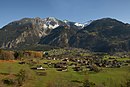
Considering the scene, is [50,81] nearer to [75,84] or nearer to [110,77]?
[75,84]

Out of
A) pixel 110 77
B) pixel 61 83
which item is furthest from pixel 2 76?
pixel 110 77

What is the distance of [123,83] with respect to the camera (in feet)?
420

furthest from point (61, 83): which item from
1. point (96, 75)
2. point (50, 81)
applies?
point (96, 75)

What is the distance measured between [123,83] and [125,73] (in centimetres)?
2636

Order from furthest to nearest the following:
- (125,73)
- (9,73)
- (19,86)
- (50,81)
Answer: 1. (125,73)
2. (9,73)
3. (50,81)
4. (19,86)

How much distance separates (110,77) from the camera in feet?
458

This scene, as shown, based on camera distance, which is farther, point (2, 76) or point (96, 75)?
point (96, 75)

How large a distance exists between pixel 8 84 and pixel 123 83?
58.5 metres

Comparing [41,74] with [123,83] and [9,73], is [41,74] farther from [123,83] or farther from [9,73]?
[123,83]

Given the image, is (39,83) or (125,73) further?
(125,73)

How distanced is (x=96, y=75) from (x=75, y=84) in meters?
27.8

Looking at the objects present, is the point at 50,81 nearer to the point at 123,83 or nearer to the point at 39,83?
the point at 39,83

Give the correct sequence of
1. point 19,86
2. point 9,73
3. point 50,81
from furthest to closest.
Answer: point 9,73 → point 50,81 → point 19,86

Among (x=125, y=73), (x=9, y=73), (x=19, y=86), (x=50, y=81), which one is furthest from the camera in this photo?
(x=125, y=73)
